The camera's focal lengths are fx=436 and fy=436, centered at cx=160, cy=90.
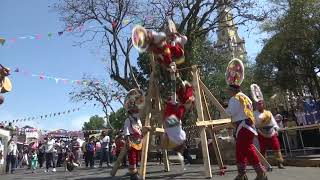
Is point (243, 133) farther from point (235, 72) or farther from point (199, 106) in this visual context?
point (235, 72)

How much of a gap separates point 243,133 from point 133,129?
3401mm

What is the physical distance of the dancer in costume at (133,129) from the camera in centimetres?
1068

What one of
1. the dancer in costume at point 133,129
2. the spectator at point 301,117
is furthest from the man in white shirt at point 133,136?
the spectator at point 301,117

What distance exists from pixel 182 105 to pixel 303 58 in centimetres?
→ 2541

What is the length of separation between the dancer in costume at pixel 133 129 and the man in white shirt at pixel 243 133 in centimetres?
294

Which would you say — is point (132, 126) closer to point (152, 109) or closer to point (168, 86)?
point (152, 109)

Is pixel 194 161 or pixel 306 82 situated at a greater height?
pixel 306 82

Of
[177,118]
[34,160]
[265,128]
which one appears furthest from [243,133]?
[34,160]

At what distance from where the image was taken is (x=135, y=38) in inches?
403

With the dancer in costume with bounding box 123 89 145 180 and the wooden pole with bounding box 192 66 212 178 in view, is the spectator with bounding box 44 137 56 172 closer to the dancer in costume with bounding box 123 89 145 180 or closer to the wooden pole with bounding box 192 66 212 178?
the dancer in costume with bounding box 123 89 145 180

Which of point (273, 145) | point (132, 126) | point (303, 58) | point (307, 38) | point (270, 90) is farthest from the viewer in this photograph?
point (270, 90)

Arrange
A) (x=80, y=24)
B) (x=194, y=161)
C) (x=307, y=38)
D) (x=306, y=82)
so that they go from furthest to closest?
(x=306, y=82) → (x=307, y=38) → (x=80, y=24) → (x=194, y=161)

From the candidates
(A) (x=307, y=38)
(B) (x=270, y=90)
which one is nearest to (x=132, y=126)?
(A) (x=307, y=38)

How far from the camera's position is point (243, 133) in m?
8.59
